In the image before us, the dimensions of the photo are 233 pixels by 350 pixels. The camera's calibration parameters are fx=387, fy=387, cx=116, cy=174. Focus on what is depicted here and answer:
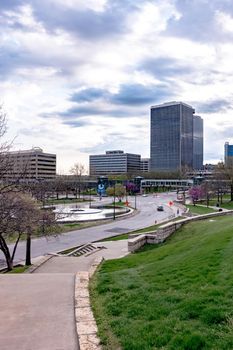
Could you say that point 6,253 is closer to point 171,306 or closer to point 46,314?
point 46,314

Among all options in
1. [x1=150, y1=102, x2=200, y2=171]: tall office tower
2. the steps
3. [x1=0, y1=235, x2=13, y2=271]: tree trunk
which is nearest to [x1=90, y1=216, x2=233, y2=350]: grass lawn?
[x1=0, y1=235, x2=13, y2=271]: tree trunk

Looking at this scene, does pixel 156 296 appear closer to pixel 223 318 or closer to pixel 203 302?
pixel 203 302

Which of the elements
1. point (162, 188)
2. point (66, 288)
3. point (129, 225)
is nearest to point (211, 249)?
point (66, 288)

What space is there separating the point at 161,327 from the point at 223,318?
3.34 feet

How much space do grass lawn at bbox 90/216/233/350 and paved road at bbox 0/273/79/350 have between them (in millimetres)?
634

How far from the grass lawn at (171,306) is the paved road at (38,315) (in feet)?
2.08

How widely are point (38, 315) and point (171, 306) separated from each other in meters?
2.85

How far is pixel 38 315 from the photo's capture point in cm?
819

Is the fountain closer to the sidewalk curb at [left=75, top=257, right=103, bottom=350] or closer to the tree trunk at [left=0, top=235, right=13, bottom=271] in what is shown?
the tree trunk at [left=0, top=235, right=13, bottom=271]

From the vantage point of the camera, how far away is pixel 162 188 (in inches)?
5699

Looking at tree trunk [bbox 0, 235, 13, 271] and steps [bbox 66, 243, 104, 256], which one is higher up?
tree trunk [bbox 0, 235, 13, 271]

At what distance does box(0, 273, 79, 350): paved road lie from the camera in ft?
21.4

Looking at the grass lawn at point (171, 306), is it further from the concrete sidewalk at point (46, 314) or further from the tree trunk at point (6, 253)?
the tree trunk at point (6, 253)

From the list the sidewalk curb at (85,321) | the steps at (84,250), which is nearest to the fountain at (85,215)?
the steps at (84,250)
